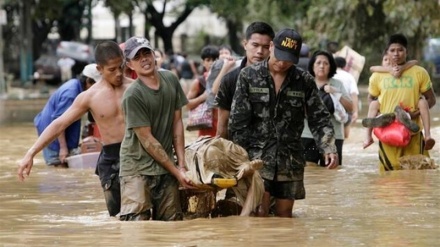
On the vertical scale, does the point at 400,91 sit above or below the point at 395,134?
above

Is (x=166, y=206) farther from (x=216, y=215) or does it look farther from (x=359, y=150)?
(x=359, y=150)

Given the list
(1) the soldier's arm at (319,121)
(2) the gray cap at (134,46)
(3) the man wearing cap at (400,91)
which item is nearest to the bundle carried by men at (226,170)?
(1) the soldier's arm at (319,121)

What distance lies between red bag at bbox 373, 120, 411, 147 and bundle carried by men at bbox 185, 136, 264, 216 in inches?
169

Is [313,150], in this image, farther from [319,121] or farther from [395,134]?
[319,121]

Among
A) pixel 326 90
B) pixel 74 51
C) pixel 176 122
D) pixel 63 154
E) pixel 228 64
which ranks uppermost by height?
pixel 228 64

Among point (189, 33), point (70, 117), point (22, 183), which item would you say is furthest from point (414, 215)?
point (189, 33)

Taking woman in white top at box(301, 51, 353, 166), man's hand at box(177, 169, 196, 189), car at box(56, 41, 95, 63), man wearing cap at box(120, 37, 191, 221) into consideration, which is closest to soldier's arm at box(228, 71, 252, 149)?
man wearing cap at box(120, 37, 191, 221)

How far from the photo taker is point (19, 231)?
10023 millimetres

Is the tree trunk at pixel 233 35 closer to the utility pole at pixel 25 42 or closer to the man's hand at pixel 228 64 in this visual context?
the utility pole at pixel 25 42

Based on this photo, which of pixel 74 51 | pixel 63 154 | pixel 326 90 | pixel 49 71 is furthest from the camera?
pixel 74 51

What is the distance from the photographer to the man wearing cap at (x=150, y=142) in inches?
378

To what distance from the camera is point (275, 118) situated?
986 cm

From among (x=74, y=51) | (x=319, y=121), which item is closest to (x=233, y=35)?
(x=74, y=51)

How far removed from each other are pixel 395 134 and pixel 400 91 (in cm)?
47
